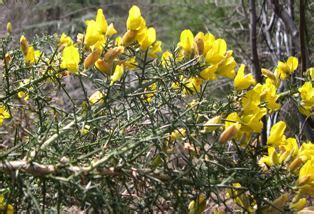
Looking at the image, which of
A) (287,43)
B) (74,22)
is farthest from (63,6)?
(287,43)

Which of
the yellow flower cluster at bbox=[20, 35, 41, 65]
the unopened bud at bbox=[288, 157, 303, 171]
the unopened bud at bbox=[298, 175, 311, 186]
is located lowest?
the unopened bud at bbox=[298, 175, 311, 186]

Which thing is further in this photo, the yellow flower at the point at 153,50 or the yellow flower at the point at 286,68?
the yellow flower at the point at 286,68

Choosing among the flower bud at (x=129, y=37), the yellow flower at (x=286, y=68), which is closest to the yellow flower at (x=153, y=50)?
the flower bud at (x=129, y=37)

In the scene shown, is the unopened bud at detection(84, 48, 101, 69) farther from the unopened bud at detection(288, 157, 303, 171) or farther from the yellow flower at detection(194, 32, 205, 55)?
the unopened bud at detection(288, 157, 303, 171)

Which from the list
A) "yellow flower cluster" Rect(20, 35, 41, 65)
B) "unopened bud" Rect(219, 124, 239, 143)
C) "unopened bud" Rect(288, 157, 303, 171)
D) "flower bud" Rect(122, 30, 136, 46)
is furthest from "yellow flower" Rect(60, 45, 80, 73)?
"unopened bud" Rect(288, 157, 303, 171)

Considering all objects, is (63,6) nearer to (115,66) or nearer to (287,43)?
(287,43)

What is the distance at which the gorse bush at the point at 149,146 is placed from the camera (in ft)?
2.71

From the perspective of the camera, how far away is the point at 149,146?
86 centimetres

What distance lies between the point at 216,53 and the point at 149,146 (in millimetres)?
304

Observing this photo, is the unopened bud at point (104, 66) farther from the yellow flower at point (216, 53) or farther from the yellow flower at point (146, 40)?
the yellow flower at point (216, 53)

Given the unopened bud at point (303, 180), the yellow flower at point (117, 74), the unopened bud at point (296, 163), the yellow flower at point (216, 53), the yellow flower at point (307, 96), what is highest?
the yellow flower at point (117, 74)

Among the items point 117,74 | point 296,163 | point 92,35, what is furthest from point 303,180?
point 92,35

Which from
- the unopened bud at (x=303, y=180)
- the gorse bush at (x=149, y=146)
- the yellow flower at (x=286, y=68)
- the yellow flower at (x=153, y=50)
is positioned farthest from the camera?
the yellow flower at (x=286, y=68)

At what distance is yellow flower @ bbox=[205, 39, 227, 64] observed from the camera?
105cm
